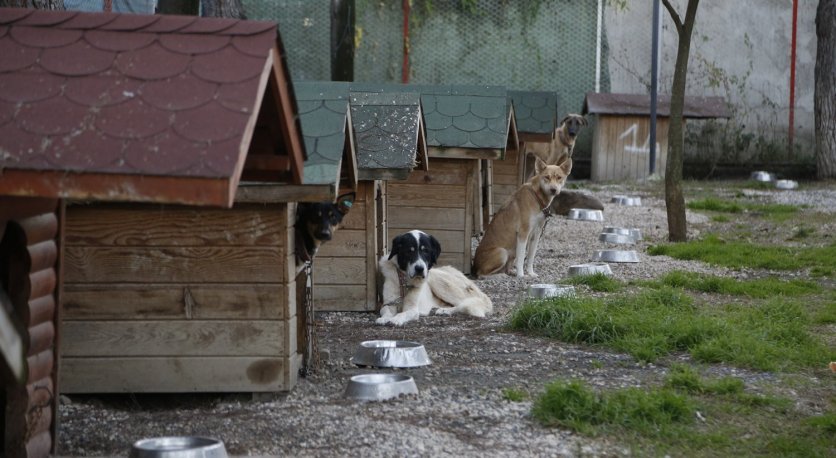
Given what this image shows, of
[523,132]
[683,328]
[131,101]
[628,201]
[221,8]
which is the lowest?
[683,328]

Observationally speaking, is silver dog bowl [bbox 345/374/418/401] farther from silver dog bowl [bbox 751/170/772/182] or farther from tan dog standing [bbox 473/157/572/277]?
silver dog bowl [bbox 751/170/772/182]

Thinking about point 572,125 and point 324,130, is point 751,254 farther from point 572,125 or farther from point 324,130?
point 572,125

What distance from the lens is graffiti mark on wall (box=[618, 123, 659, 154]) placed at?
20531mm

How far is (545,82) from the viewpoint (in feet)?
69.3

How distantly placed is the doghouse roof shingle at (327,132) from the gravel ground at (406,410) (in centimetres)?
114

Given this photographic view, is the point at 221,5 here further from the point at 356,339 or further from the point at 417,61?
the point at 417,61

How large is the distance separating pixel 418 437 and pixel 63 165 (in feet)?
7.42

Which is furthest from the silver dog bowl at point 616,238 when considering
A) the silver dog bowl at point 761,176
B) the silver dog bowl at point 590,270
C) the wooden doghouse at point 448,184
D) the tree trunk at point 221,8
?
the silver dog bowl at point 761,176

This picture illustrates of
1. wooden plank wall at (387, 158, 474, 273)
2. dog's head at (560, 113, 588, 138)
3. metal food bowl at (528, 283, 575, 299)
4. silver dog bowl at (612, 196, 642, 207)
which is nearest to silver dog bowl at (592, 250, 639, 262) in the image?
wooden plank wall at (387, 158, 474, 273)

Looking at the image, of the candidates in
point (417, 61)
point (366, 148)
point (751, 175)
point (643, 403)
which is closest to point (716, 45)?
point (751, 175)

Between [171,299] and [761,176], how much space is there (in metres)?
16.9

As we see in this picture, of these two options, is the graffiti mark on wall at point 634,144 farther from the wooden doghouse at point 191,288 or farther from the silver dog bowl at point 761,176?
the wooden doghouse at point 191,288

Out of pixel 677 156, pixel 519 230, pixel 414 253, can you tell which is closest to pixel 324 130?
pixel 414 253

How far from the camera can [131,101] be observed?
342 cm
